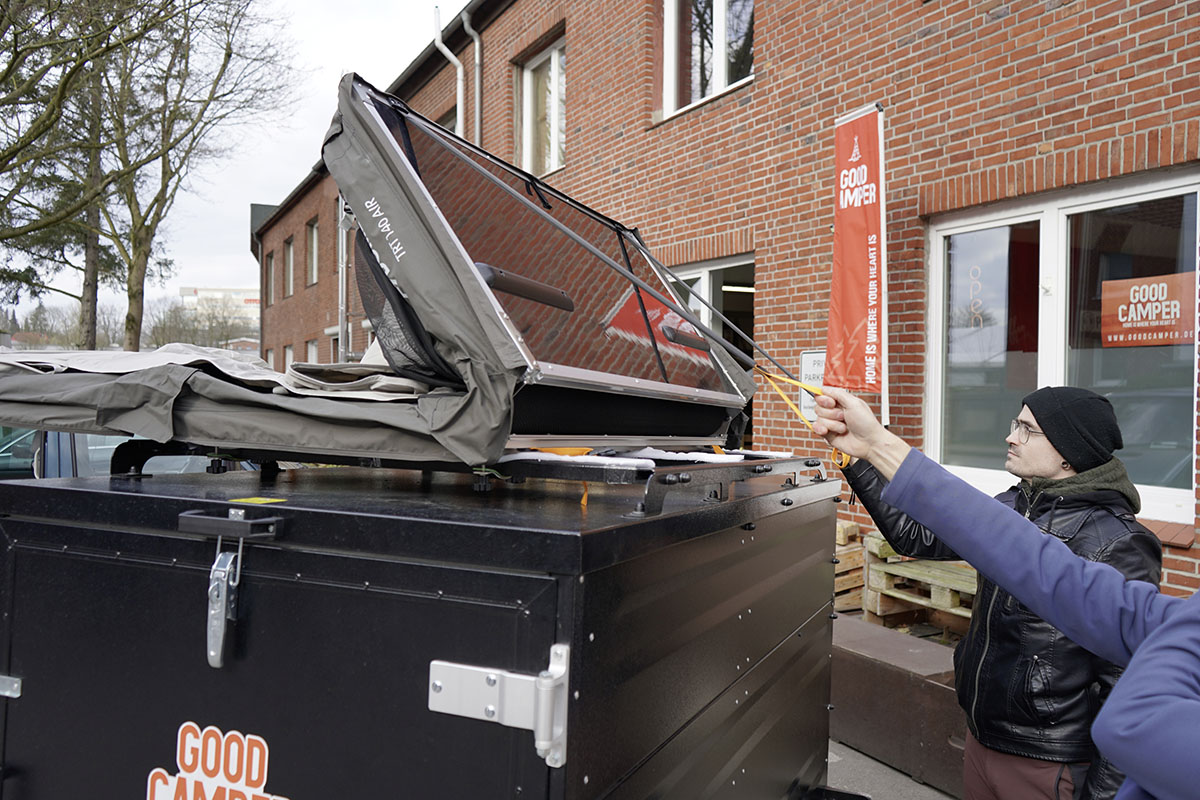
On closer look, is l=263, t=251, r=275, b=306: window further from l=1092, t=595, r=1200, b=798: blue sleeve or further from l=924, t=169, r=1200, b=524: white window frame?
l=1092, t=595, r=1200, b=798: blue sleeve

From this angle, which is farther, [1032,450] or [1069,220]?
[1069,220]

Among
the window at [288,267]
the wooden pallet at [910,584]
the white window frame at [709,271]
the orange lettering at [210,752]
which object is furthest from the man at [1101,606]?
the window at [288,267]

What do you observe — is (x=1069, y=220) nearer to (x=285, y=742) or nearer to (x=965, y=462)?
(x=965, y=462)

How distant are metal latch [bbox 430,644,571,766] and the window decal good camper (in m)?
0.44

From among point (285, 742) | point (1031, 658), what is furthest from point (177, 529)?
point (1031, 658)

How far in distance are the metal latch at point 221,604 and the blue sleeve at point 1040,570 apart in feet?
4.52

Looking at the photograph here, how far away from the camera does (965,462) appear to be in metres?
5.88

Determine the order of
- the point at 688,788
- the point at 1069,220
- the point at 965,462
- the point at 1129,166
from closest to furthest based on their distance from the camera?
1. the point at 688,788
2. the point at 1129,166
3. the point at 1069,220
4. the point at 965,462

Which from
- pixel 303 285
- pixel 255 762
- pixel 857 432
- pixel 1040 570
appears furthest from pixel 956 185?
pixel 303 285

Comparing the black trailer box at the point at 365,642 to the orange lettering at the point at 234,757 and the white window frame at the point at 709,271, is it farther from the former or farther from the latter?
the white window frame at the point at 709,271

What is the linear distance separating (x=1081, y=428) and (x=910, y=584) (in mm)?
2970

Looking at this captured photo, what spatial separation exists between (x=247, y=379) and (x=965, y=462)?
199 inches

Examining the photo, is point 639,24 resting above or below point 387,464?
above

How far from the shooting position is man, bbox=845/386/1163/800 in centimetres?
256
